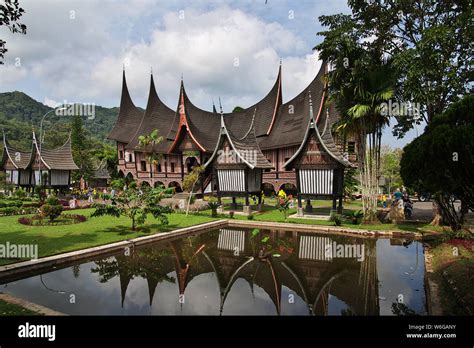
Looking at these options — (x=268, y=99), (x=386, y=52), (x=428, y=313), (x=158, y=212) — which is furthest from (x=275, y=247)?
(x=268, y=99)

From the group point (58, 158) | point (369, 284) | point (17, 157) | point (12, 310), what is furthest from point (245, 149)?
point (17, 157)

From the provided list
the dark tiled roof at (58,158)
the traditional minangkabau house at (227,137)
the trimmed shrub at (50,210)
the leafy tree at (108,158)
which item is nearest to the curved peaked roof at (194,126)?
the traditional minangkabau house at (227,137)

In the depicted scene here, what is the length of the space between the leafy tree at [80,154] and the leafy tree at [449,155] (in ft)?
145

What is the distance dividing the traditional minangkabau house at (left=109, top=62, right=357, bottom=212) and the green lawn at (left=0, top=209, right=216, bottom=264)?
8318 mm

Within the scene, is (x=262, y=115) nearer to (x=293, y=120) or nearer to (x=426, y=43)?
(x=293, y=120)

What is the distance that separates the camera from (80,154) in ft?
159

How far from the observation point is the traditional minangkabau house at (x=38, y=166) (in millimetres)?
33188

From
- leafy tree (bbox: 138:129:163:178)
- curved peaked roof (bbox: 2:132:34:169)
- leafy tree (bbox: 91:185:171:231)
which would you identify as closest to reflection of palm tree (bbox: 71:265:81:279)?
leafy tree (bbox: 91:185:171:231)

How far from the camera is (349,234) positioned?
15492mm

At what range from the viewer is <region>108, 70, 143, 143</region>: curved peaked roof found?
147 feet

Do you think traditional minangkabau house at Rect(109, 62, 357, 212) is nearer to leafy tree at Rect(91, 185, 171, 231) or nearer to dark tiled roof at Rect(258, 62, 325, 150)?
dark tiled roof at Rect(258, 62, 325, 150)

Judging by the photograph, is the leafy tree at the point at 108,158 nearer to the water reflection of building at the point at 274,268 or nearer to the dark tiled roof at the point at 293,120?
the dark tiled roof at the point at 293,120

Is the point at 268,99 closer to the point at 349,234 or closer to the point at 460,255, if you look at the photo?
the point at 349,234

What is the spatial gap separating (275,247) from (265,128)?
2597 centimetres
